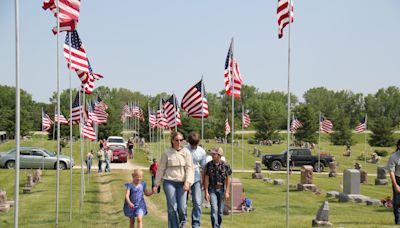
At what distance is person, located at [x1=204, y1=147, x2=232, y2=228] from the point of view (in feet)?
31.7

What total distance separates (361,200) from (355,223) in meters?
7.38

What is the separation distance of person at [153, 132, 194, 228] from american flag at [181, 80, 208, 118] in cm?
965

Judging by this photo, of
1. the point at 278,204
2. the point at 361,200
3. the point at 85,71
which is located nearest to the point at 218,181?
the point at 85,71

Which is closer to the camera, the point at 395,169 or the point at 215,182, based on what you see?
the point at 215,182

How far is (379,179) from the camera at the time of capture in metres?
30.7

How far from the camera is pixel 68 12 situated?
38.5ft

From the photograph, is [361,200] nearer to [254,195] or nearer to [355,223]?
[254,195]

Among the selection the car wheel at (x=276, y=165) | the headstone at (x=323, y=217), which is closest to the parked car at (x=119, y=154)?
the car wheel at (x=276, y=165)

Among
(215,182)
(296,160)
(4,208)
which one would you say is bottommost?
(4,208)

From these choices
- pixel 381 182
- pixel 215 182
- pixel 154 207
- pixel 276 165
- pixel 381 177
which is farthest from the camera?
pixel 276 165

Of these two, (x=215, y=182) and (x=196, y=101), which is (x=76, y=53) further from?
(x=196, y=101)

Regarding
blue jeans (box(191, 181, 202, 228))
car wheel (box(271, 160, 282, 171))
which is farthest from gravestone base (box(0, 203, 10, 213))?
car wheel (box(271, 160, 282, 171))

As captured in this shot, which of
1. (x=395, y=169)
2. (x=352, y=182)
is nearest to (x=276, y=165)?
(x=352, y=182)

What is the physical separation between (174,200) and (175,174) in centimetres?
42
